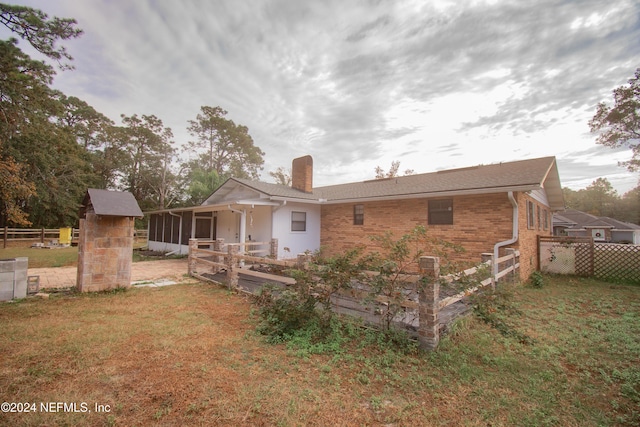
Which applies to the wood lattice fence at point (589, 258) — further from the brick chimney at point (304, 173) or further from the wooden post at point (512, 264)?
the brick chimney at point (304, 173)

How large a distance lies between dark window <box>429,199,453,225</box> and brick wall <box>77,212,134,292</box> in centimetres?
1029

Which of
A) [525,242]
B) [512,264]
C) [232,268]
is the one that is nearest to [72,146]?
[232,268]

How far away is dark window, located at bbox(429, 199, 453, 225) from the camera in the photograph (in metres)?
10.3

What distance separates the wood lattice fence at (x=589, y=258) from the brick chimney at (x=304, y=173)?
11.3 meters

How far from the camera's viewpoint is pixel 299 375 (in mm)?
3264

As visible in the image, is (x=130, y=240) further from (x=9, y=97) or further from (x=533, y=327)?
(x=533, y=327)

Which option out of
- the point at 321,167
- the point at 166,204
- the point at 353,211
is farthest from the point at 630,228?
the point at 166,204

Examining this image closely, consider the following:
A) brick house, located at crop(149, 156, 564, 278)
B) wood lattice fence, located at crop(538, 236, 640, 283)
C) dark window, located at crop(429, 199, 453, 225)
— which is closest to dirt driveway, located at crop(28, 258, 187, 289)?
brick house, located at crop(149, 156, 564, 278)

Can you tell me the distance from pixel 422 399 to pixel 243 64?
41.5ft

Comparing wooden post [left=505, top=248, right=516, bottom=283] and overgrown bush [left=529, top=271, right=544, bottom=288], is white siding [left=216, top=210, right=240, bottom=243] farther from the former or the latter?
overgrown bush [left=529, top=271, right=544, bottom=288]

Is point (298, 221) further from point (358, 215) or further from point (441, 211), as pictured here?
point (441, 211)

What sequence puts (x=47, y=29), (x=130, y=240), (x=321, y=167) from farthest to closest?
(x=321, y=167)
(x=47, y=29)
(x=130, y=240)

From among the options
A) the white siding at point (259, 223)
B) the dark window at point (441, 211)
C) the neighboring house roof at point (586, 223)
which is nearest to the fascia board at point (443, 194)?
the dark window at point (441, 211)

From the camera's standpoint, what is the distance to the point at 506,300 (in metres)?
5.22
